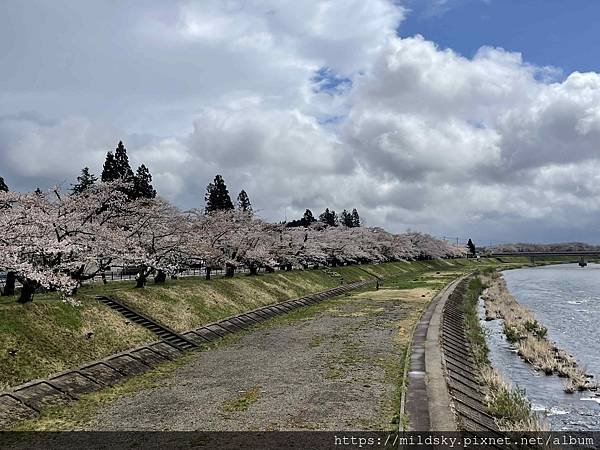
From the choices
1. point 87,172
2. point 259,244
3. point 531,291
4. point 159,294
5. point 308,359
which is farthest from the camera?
point 531,291

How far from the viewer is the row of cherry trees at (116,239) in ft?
70.6

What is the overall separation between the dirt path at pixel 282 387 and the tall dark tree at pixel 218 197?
34.9m

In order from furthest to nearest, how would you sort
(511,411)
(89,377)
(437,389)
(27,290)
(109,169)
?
(109,169) < (27,290) < (89,377) < (437,389) < (511,411)

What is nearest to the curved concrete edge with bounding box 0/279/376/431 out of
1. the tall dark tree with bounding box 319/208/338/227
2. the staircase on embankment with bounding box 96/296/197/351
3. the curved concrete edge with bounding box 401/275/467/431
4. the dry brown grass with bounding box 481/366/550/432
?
the staircase on embankment with bounding box 96/296/197/351

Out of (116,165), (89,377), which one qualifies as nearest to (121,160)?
(116,165)

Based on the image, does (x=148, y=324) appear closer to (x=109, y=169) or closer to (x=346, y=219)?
(x=109, y=169)

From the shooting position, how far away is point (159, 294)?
3281 centimetres

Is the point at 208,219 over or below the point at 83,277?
over

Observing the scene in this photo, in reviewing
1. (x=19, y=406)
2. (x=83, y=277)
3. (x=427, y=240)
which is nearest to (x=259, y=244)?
(x=83, y=277)

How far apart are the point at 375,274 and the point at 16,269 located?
250 ft

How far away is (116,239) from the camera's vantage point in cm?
2697

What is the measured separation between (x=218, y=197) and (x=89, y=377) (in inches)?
1854

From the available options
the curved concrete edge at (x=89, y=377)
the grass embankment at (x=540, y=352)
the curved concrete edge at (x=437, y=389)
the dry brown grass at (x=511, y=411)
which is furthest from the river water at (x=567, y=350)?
the curved concrete edge at (x=89, y=377)

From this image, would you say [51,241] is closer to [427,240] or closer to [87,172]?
[87,172]
